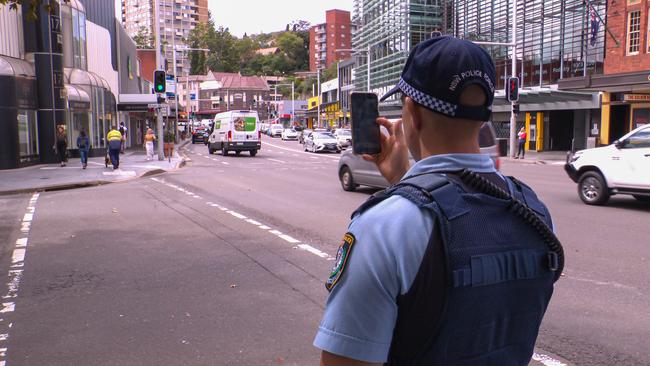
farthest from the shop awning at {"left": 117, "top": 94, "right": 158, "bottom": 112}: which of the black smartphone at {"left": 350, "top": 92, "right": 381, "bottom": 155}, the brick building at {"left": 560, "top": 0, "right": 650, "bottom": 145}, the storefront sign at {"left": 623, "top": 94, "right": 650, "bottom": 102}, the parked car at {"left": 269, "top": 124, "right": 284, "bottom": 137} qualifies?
the parked car at {"left": 269, "top": 124, "right": 284, "bottom": 137}

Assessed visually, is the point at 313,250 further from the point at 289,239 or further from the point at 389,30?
the point at 389,30

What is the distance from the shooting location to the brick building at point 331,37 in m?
146

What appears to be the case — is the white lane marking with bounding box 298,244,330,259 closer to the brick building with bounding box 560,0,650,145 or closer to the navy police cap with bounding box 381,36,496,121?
the navy police cap with bounding box 381,36,496,121

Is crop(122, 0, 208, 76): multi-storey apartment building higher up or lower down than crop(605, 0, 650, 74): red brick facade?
higher up

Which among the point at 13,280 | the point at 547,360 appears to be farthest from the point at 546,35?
the point at 547,360

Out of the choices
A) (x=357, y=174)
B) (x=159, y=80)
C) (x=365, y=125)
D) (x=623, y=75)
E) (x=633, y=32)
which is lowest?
(x=357, y=174)

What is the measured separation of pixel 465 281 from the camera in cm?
148

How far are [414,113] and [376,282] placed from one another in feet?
1.74

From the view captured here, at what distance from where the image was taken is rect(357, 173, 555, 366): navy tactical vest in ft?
4.81

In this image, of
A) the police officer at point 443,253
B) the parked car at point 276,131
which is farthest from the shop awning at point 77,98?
the parked car at point 276,131

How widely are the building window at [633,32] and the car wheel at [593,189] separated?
69.1ft

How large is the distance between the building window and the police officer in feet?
109

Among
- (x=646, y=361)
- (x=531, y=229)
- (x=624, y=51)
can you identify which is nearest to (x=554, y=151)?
(x=624, y=51)

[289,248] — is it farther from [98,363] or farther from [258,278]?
[98,363]
